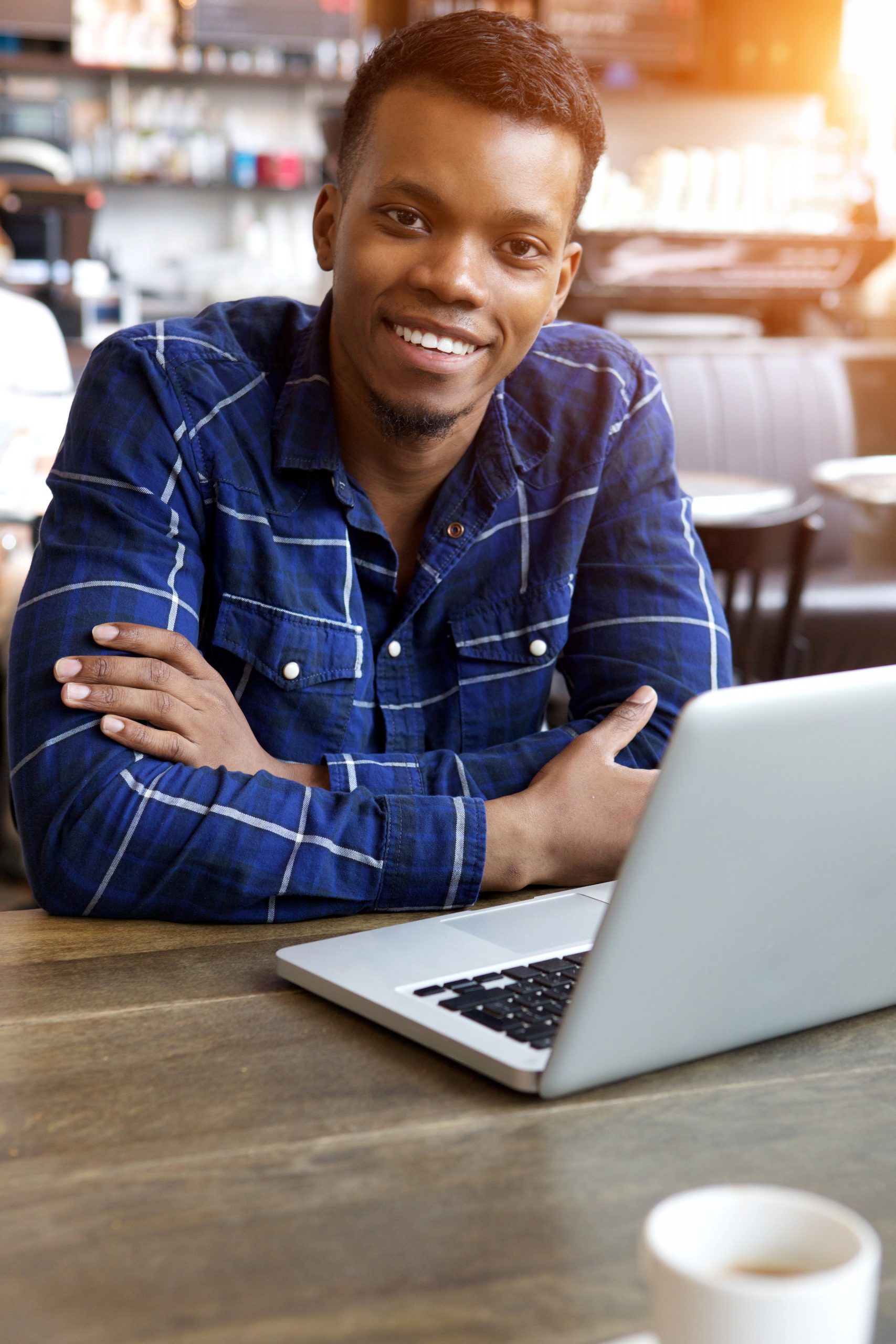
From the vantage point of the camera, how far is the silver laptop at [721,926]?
587mm

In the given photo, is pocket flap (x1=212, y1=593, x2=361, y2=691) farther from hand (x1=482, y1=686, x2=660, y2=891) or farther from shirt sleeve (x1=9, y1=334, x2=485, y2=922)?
hand (x1=482, y1=686, x2=660, y2=891)

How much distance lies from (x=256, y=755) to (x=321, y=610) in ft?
0.65

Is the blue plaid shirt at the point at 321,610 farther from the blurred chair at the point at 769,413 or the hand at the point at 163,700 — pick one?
the blurred chair at the point at 769,413

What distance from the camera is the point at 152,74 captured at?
5590mm

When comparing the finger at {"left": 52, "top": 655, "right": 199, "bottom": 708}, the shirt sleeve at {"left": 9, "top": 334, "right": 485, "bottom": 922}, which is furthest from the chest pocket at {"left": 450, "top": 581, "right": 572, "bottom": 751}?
the finger at {"left": 52, "top": 655, "right": 199, "bottom": 708}

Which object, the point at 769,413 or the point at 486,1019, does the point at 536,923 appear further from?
the point at 769,413

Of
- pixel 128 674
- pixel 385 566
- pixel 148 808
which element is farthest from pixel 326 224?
→ pixel 148 808

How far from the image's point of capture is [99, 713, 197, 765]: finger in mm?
1026

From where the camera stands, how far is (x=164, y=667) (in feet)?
3.55

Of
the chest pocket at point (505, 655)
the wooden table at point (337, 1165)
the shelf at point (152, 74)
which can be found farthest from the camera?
the shelf at point (152, 74)

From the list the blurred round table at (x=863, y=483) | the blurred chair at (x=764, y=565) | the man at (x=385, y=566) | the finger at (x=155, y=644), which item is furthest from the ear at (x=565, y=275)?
the blurred round table at (x=863, y=483)

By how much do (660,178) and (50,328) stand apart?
3699 mm

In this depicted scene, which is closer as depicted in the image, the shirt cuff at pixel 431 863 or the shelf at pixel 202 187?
the shirt cuff at pixel 431 863

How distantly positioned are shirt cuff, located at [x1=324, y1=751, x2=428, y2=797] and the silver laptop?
0.37 m
